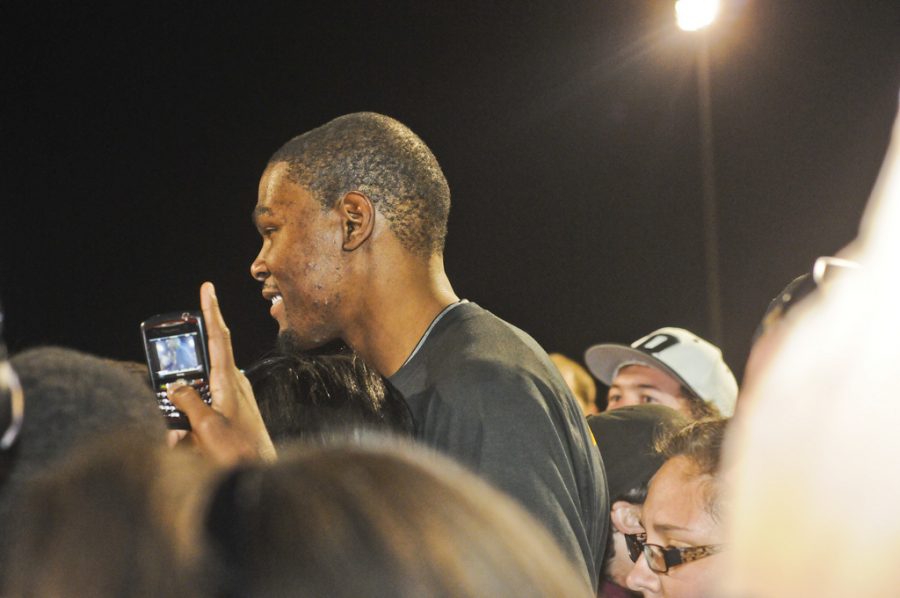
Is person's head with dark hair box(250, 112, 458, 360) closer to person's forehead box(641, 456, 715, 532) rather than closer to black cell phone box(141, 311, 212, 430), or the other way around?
black cell phone box(141, 311, 212, 430)

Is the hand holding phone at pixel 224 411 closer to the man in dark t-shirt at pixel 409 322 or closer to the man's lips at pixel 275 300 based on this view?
the man in dark t-shirt at pixel 409 322

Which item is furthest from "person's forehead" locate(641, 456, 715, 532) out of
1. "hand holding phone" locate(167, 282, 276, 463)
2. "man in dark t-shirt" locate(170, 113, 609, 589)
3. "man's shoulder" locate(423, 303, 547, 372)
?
"hand holding phone" locate(167, 282, 276, 463)

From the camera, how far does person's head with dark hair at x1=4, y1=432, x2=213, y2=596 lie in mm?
608

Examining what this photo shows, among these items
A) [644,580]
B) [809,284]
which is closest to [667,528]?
[644,580]

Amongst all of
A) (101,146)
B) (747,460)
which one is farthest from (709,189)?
(747,460)

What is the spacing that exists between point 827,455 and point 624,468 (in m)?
1.70

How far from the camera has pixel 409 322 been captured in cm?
222

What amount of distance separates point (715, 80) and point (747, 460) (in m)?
4.28

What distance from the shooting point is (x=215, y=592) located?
603 millimetres

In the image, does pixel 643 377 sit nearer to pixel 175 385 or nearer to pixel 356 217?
pixel 356 217

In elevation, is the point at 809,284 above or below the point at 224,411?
above

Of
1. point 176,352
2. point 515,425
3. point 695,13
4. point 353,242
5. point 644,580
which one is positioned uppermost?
point 695,13

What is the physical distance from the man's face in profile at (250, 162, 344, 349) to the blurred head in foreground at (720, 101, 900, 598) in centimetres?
133

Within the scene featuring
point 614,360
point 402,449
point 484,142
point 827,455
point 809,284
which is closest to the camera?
point 402,449
